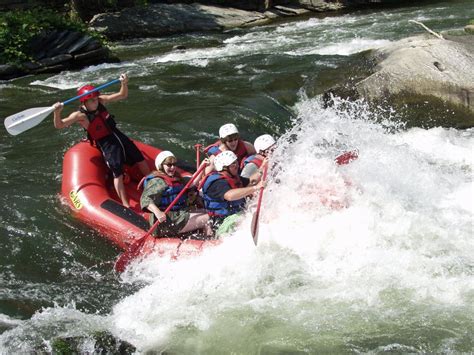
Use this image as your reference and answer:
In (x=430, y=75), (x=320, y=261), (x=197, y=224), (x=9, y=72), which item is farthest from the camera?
(x=9, y=72)

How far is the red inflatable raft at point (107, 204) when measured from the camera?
5141 millimetres

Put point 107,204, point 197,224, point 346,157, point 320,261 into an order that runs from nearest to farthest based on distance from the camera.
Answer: point 320,261 < point 197,224 < point 107,204 < point 346,157

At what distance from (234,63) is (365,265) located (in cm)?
798

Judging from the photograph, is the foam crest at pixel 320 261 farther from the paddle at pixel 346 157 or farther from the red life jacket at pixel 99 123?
the red life jacket at pixel 99 123

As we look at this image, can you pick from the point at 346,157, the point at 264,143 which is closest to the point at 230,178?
the point at 264,143

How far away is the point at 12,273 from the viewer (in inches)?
192

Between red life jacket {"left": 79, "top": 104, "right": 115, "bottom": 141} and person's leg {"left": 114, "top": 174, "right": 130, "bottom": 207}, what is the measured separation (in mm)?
474

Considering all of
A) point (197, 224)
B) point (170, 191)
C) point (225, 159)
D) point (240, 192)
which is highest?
point (225, 159)

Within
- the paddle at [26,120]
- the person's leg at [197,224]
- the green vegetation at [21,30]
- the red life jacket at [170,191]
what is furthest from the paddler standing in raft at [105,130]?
the green vegetation at [21,30]

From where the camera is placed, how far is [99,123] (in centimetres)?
607

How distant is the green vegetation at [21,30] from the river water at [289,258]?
4.88m

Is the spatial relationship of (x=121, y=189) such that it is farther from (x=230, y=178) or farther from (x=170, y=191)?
(x=230, y=178)

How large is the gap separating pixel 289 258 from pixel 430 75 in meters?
4.56

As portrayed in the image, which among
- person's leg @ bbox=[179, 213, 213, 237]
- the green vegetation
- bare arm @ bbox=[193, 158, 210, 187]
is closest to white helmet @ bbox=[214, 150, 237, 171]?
bare arm @ bbox=[193, 158, 210, 187]
